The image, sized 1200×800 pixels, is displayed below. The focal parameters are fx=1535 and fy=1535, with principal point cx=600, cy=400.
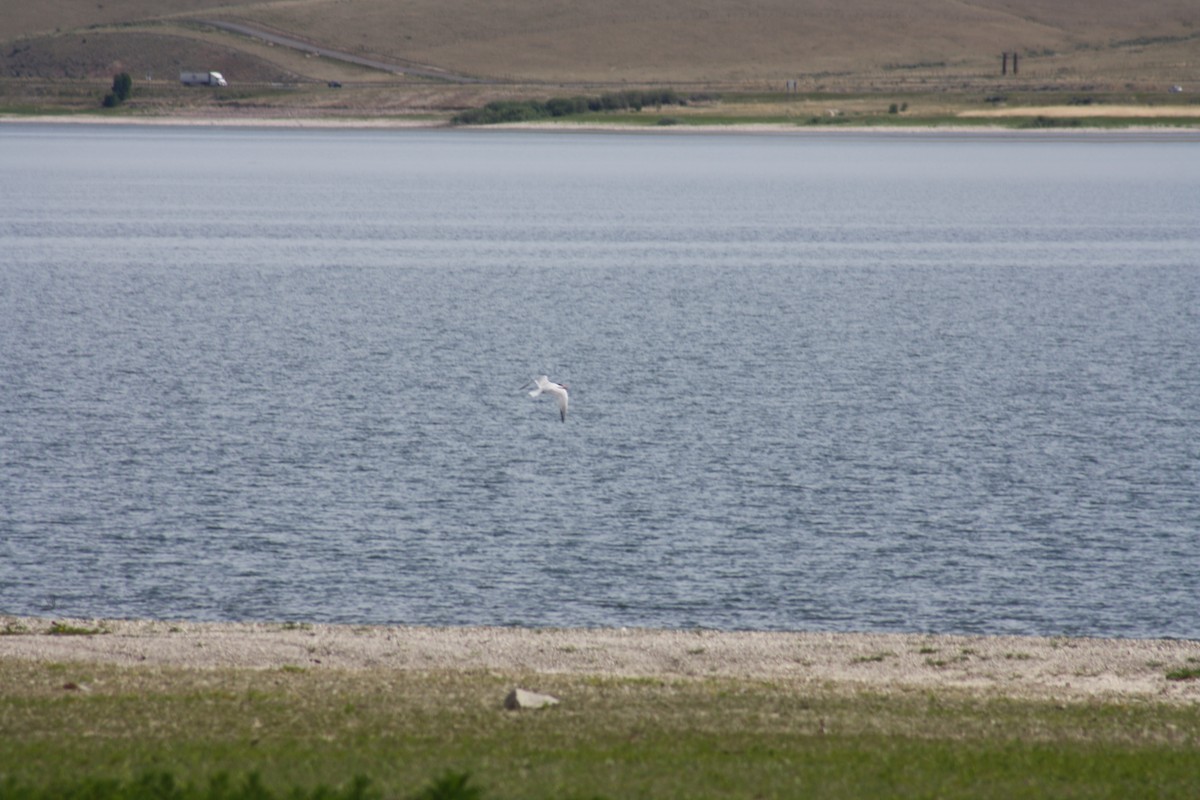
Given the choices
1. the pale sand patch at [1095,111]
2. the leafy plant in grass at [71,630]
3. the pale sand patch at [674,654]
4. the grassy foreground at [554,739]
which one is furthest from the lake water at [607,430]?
the pale sand patch at [1095,111]

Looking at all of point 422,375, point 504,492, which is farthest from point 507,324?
point 504,492

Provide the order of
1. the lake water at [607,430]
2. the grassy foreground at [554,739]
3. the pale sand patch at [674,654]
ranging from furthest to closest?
the lake water at [607,430]
the pale sand patch at [674,654]
the grassy foreground at [554,739]

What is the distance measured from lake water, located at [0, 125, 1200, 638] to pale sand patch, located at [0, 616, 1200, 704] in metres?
1.78

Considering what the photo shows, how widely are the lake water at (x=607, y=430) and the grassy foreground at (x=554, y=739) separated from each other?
25.1ft

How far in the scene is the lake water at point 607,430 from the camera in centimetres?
3025

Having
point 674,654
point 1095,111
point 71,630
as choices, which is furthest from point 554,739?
point 1095,111

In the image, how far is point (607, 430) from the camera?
46.1 meters

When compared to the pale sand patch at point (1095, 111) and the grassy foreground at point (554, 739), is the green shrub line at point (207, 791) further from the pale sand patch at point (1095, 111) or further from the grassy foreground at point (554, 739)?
the pale sand patch at point (1095, 111)

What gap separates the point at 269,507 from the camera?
3616cm

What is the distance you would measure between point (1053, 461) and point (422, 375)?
78.3 ft

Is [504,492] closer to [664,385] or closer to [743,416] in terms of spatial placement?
[743,416]

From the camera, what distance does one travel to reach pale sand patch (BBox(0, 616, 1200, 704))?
2317cm

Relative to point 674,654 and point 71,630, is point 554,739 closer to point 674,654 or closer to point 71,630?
point 674,654

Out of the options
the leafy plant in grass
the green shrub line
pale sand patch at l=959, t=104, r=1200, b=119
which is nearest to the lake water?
the leafy plant in grass
